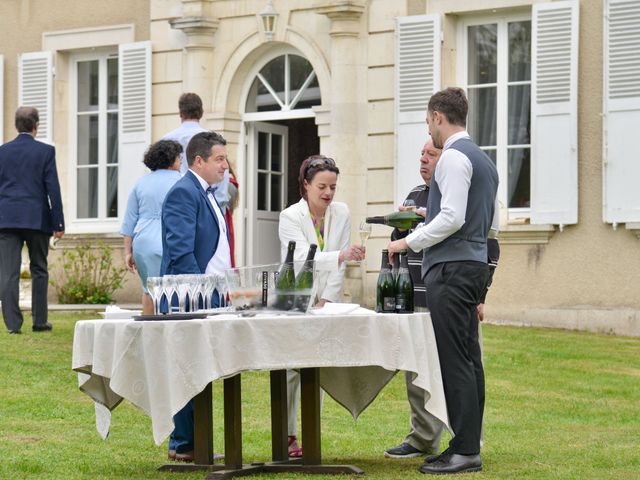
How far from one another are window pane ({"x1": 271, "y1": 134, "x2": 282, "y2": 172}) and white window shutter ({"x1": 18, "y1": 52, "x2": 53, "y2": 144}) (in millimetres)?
2823

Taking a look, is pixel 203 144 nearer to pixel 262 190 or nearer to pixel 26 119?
pixel 26 119

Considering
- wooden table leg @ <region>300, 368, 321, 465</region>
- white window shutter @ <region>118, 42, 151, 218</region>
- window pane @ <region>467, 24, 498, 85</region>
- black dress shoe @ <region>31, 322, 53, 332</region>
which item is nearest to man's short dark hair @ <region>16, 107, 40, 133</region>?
black dress shoe @ <region>31, 322, 53, 332</region>

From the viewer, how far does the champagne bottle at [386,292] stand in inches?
266

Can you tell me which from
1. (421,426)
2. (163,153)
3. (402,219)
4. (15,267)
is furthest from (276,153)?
(402,219)

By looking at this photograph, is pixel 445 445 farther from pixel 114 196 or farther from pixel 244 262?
pixel 114 196

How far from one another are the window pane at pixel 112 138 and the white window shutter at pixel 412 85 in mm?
4188

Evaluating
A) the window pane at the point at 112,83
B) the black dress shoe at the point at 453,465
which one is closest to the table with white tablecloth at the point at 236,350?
the black dress shoe at the point at 453,465

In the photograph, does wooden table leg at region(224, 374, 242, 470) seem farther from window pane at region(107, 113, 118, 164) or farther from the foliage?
window pane at region(107, 113, 118, 164)

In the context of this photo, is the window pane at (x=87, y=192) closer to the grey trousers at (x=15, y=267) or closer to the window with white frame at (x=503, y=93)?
the window with white frame at (x=503, y=93)

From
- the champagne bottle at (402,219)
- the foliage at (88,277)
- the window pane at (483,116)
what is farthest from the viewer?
the foliage at (88,277)

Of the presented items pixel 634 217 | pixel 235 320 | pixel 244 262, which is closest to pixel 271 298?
pixel 235 320

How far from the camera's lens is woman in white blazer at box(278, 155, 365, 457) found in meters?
7.57

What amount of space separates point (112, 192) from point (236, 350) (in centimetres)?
1207

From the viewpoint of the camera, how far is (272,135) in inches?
696
